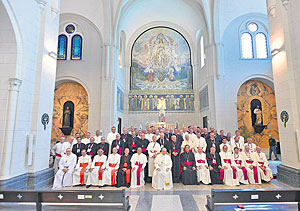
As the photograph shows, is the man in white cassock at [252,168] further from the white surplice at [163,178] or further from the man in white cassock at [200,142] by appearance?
the white surplice at [163,178]

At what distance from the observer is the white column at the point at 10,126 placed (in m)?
5.16

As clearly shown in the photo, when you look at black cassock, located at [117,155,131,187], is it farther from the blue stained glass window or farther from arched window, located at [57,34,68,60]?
arched window, located at [57,34,68,60]

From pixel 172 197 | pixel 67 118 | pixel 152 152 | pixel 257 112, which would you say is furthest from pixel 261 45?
pixel 67 118

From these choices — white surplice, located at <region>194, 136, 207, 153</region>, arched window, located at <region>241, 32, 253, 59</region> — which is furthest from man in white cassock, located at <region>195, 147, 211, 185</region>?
arched window, located at <region>241, 32, 253, 59</region>

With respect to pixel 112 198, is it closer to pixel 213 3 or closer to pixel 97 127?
pixel 97 127

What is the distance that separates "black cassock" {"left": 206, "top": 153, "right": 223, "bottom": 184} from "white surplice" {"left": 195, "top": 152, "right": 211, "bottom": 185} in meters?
0.19

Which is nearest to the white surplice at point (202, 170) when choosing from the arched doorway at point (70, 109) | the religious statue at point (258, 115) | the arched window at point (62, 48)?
the religious statue at point (258, 115)

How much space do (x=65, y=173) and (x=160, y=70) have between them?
14134 mm

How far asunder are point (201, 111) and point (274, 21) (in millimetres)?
10419

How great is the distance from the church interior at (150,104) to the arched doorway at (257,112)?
67 millimetres

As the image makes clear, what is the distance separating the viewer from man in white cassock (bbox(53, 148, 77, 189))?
617cm

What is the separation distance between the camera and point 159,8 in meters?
17.4

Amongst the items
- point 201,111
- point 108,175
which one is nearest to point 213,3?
point 201,111

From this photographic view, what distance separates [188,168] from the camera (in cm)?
652
